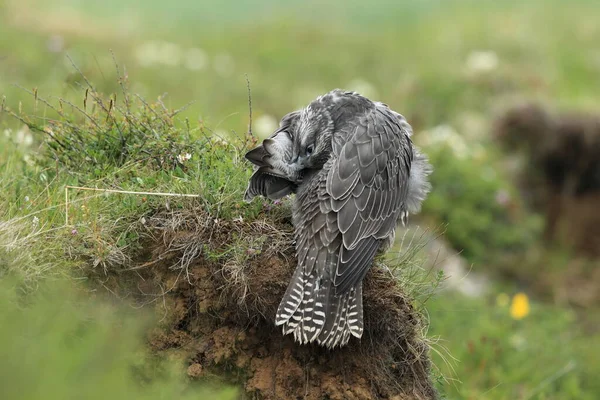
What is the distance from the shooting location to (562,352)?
887 cm

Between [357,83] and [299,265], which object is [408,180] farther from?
[357,83]

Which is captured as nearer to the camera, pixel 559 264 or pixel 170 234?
pixel 170 234

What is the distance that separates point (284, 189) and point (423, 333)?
1319mm

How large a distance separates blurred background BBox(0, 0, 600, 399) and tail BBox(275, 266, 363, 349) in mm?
1566

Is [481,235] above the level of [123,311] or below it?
below

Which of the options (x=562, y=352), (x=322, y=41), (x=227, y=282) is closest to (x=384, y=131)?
(x=227, y=282)

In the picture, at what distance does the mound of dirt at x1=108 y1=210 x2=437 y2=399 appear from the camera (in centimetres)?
441

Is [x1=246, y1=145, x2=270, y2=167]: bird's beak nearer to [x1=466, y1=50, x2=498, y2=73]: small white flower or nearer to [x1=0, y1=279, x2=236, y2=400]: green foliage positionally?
[x1=0, y1=279, x2=236, y2=400]: green foliage

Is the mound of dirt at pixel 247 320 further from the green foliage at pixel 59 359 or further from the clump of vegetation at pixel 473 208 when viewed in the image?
the clump of vegetation at pixel 473 208

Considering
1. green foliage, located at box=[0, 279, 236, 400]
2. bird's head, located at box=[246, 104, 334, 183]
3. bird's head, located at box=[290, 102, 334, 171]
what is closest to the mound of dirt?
bird's head, located at box=[246, 104, 334, 183]

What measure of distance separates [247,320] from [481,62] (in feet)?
42.9

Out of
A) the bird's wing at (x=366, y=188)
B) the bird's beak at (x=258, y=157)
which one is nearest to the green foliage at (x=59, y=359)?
the bird's wing at (x=366, y=188)

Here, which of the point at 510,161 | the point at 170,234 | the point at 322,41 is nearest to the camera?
the point at 170,234

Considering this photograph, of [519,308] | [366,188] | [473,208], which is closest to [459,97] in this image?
[473,208]
